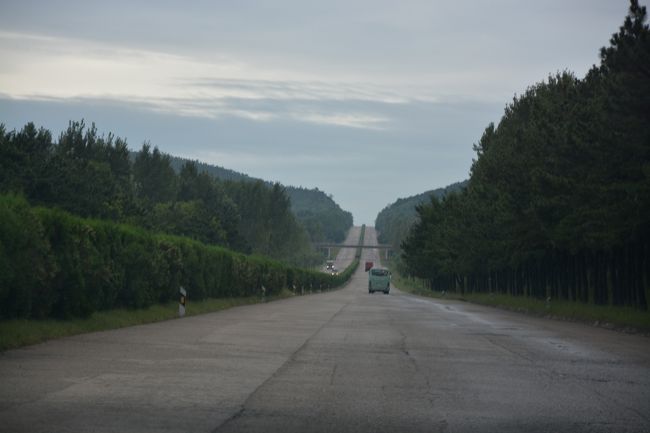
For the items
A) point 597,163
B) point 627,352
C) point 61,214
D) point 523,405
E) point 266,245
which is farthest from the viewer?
point 266,245

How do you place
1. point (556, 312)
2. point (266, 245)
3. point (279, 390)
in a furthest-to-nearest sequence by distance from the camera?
point (266, 245) < point (556, 312) < point (279, 390)

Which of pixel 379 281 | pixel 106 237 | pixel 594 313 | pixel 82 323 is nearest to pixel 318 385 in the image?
pixel 82 323

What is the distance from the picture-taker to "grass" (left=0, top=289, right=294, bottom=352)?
18016 millimetres

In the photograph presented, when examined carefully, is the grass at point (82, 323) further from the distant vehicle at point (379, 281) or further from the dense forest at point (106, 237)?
the distant vehicle at point (379, 281)

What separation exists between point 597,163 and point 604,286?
10.5 m

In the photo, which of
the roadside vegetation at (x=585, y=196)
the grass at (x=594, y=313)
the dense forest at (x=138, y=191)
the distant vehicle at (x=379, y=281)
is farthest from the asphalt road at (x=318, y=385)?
the distant vehicle at (x=379, y=281)

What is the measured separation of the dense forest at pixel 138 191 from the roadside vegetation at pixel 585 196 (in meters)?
22.6

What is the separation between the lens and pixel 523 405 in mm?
11773

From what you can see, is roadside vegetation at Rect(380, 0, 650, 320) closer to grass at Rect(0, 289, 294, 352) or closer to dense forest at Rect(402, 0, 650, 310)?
dense forest at Rect(402, 0, 650, 310)

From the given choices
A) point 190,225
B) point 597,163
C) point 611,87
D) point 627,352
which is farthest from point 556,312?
point 190,225

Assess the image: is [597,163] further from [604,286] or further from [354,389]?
[354,389]

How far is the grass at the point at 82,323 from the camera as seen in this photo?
1802 cm

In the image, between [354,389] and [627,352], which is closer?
[354,389]

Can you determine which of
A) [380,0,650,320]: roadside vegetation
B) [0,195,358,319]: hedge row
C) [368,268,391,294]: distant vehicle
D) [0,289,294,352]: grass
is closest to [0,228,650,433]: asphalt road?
[0,289,294,352]: grass
